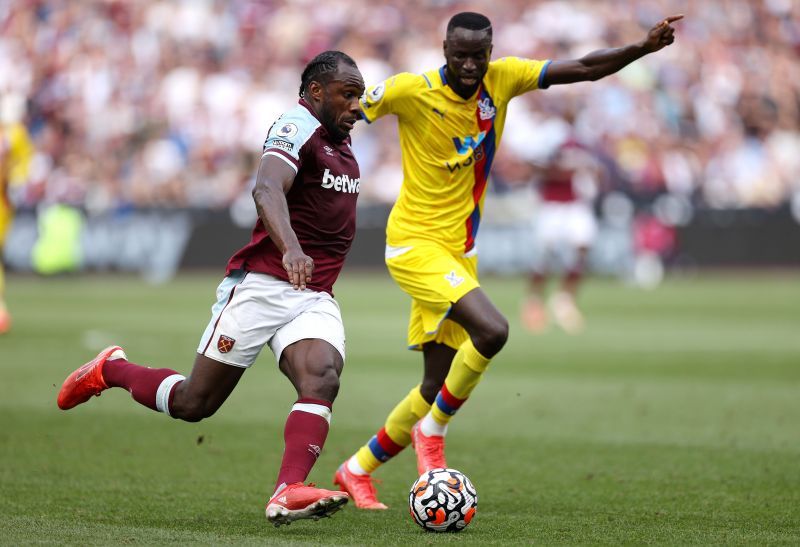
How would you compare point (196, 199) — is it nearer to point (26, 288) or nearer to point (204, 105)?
point (204, 105)

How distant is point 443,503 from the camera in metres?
5.82

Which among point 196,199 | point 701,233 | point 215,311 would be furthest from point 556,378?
point 196,199

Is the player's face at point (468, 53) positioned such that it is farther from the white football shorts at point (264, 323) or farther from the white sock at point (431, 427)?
the white sock at point (431, 427)

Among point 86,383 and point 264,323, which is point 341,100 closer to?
point 264,323

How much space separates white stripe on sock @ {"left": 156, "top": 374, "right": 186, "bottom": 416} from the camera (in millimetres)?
6348

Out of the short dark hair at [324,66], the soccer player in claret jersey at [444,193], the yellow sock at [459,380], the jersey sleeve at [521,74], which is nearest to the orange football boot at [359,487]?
the soccer player in claret jersey at [444,193]

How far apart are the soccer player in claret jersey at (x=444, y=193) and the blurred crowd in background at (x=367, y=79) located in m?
18.6

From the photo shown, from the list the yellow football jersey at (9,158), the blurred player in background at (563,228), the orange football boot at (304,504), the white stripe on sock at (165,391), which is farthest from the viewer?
the blurred player in background at (563,228)

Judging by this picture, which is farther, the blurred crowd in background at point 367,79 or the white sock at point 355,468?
the blurred crowd in background at point 367,79

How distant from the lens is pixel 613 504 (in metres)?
6.62

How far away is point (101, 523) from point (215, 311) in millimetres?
1133

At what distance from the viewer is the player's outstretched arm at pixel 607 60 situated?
A: 7.00 metres

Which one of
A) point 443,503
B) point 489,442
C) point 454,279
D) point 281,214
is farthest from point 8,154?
point 443,503

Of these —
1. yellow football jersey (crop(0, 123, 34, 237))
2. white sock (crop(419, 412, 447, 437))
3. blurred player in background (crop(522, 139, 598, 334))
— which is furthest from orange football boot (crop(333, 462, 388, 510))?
blurred player in background (crop(522, 139, 598, 334))
